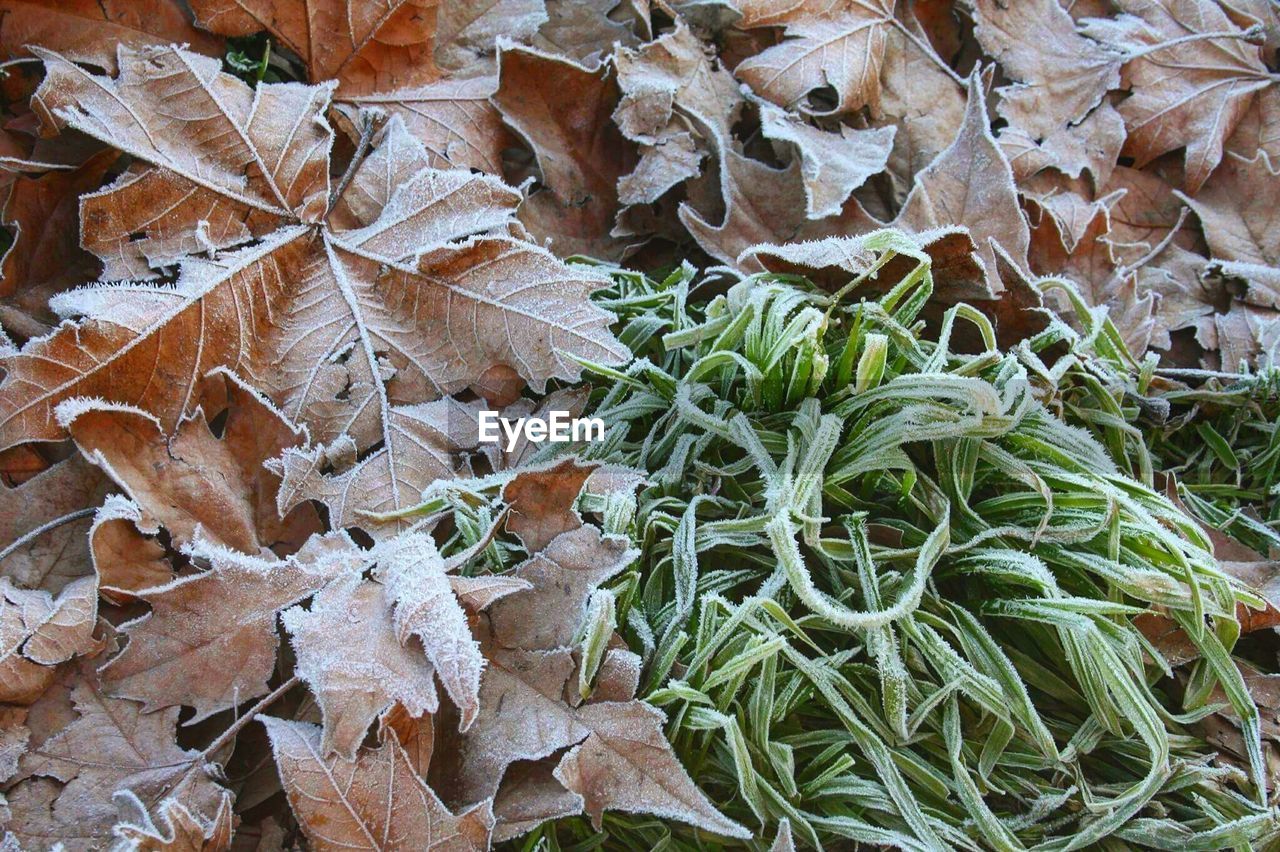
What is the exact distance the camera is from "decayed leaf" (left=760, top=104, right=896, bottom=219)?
142cm

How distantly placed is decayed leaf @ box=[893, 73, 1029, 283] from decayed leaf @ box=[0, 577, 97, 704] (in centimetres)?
115

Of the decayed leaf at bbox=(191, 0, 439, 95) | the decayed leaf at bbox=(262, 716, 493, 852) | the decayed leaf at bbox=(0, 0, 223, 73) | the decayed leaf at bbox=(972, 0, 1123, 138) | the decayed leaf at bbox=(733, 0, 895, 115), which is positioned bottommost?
the decayed leaf at bbox=(262, 716, 493, 852)

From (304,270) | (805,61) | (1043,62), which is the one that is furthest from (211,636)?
(1043,62)

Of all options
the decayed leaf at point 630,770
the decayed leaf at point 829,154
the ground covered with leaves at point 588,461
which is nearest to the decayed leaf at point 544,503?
the ground covered with leaves at point 588,461

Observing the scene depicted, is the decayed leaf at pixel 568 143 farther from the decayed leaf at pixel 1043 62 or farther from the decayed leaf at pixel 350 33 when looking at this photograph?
the decayed leaf at pixel 1043 62

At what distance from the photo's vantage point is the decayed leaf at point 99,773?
968mm

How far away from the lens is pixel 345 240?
130cm

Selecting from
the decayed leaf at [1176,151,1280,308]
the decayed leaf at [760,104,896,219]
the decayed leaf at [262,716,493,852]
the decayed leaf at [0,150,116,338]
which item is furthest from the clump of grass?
the decayed leaf at [0,150,116,338]

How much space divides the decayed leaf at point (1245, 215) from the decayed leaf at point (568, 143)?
1.03 m

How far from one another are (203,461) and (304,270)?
30 cm

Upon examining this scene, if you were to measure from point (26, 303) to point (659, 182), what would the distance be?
88cm

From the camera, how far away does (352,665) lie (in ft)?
3.14

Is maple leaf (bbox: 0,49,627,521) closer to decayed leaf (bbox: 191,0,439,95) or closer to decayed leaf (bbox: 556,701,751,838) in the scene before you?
decayed leaf (bbox: 191,0,439,95)

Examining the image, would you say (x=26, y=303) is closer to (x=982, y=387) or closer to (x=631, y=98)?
(x=631, y=98)
